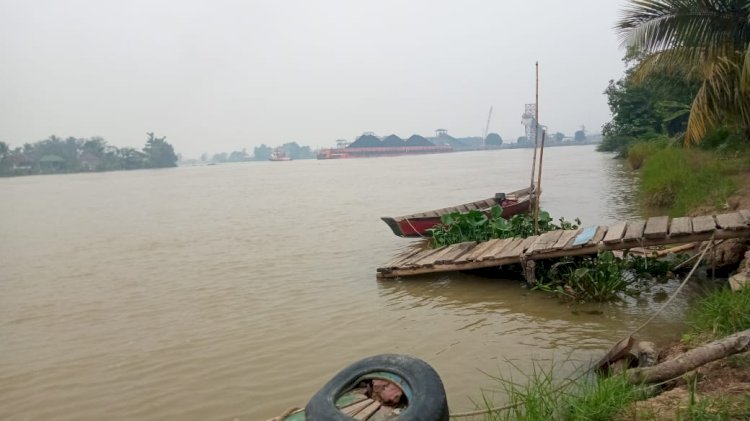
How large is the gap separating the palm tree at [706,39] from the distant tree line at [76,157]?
74.7 meters

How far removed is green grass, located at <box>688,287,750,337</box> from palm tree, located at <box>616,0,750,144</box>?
12.5 feet

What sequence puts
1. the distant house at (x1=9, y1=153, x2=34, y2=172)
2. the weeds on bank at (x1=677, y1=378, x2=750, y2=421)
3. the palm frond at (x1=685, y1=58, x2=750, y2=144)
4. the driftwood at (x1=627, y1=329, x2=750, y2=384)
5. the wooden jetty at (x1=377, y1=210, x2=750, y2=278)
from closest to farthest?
the weeds on bank at (x1=677, y1=378, x2=750, y2=421) → the driftwood at (x1=627, y1=329, x2=750, y2=384) → the wooden jetty at (x1=377, y1=210, x2=750, y2=278) → the palm frond at (x1=685, y1=58, x2=750, y2=144) → the distant house at (x1=9, y1=153, x2=34, y2=172)

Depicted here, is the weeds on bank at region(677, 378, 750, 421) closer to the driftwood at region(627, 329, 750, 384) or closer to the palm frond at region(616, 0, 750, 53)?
the driftwood at region(627, 329, 750, 384)

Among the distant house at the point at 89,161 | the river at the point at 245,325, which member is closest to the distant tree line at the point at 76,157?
the distant house at the point at 89,161

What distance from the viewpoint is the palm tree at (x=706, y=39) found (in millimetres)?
6891

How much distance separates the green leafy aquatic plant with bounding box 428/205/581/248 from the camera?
307 inches

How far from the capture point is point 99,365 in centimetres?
503

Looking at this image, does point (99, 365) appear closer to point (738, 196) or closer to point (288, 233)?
point (288, 233)

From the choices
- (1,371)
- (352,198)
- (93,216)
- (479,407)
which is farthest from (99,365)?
(352,198)

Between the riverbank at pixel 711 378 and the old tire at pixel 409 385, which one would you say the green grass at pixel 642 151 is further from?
the old tire at pixel 409 385

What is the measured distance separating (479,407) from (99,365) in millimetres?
3654

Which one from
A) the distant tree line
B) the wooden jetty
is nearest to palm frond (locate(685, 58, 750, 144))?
the wooden jetty

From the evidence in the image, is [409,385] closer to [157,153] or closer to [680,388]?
[680,388]

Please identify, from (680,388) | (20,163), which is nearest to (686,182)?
(680,388)
